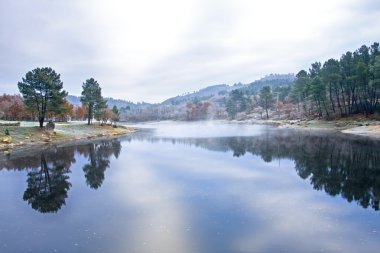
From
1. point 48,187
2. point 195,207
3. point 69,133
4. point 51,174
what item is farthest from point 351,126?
point 48,187

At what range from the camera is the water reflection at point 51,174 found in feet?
68.9

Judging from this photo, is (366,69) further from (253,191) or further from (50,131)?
(50,131)

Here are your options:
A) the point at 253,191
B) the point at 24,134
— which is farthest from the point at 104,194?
the point at 24,134

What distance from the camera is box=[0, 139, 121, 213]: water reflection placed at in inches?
827

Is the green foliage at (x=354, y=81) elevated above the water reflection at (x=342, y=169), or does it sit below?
above

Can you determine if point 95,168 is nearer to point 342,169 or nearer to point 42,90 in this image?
point 342,169

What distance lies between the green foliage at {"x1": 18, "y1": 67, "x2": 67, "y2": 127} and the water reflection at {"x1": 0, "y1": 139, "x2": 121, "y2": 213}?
26632mm

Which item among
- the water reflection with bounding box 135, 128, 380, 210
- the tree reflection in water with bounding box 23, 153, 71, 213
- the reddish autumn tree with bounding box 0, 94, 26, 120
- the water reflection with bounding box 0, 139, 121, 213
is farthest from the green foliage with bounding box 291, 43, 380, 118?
the reddish autumn tree with bounding box 0, 94, 26, 120

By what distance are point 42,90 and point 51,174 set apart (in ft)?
142

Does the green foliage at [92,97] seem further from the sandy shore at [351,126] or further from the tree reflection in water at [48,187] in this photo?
the sandy shore at [351,126]

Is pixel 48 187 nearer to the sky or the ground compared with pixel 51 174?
nearer to the ground

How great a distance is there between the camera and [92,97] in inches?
3600

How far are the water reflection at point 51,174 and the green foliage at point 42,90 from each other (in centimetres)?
2663

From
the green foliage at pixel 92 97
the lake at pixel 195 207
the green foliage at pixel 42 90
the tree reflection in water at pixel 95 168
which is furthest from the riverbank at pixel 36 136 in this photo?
the lake at pixel 195 207
